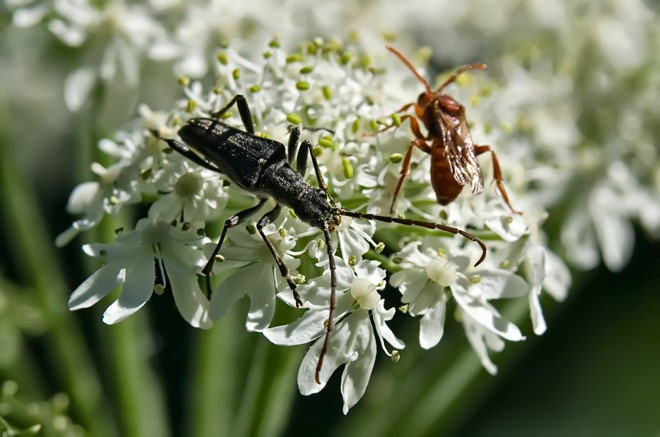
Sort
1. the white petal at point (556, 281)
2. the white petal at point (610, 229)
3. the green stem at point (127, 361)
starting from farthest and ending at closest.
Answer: the white petal at point (610, 229) → the green stem at point (127, 361) → the white petal at point (556, 281)

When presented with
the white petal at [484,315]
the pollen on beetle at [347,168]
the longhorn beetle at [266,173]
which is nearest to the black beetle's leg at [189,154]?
the longhorn beetle at [266,173]

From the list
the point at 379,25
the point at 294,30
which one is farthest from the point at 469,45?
the point at 294,30

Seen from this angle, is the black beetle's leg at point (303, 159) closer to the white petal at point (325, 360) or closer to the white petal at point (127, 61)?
the white petal at point (325, 360)

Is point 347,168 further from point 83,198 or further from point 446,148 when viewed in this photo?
point 83,198

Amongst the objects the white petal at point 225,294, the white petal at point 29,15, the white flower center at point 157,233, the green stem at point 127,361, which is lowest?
the green stem at point 127,361

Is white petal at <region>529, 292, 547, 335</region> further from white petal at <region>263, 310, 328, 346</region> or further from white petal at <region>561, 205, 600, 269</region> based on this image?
white petal at <region>561, 205, 600, 269</region>

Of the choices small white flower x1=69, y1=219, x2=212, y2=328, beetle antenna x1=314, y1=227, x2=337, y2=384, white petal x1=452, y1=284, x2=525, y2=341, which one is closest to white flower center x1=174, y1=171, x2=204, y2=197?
small white flower x1=69, y1=219, x2=212, y2=328

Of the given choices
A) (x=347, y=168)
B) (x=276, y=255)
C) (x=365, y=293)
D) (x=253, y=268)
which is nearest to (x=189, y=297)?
(x=253, y=268)
